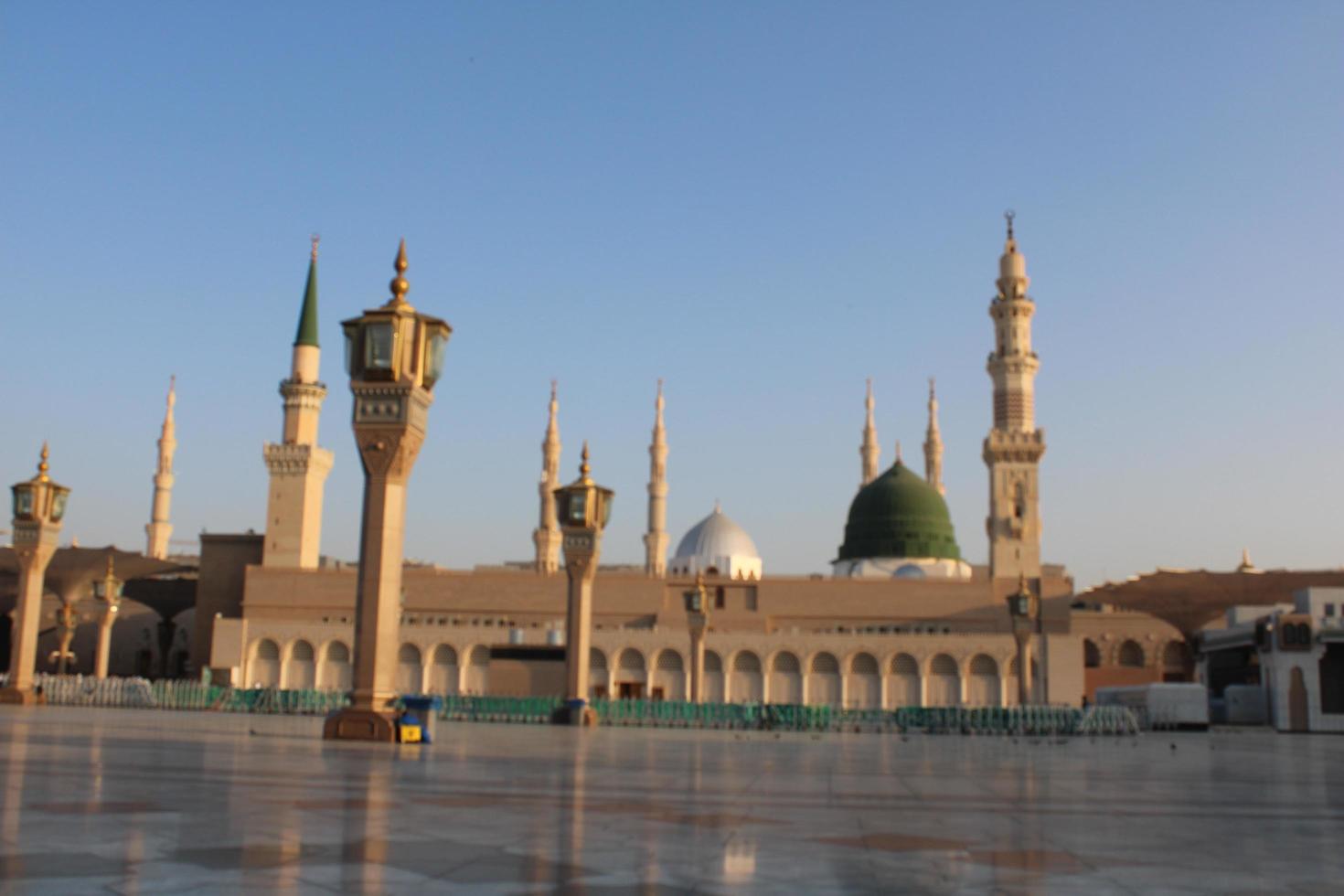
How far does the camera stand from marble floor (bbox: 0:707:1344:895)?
505cm

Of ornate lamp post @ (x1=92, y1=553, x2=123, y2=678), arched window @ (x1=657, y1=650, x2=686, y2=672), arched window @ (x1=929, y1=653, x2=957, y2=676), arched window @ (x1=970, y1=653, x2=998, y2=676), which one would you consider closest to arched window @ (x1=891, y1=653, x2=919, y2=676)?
arched window @ (x1=929, y1=653, x2=957, y2=676)

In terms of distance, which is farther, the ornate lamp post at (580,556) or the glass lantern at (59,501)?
the glass lantern at (59,501)

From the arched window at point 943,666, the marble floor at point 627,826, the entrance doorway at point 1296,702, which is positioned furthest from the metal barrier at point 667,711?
the arched window at point 943,666

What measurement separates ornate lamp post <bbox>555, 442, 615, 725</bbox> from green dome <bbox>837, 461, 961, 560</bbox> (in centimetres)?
4529

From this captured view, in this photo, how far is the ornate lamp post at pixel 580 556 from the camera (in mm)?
27000

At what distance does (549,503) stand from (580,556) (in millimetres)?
42441

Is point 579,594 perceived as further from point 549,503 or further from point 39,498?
point 549,503

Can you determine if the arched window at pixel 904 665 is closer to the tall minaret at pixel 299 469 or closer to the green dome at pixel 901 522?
the green dome at pixel 901 522

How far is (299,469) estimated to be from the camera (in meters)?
64.6

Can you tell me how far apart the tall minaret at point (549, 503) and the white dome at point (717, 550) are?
750cm

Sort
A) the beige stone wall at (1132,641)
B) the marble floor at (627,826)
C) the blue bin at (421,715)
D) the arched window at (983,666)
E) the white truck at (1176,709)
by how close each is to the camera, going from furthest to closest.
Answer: the beige stone wall at (1132,641)
the arched window at (983,666)
the white truck at (1176,709)
the blue bin at (421,715)
the marble floor at (627,826)

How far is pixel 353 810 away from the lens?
23.7 ft

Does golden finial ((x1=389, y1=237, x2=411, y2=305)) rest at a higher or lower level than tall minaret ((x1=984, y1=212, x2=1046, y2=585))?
lower

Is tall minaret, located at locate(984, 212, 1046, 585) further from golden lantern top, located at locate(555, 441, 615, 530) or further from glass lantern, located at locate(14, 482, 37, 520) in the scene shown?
glass lantern, located at locate(14, 482, 37, 520)
